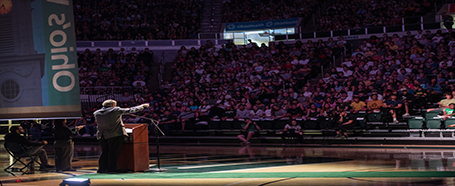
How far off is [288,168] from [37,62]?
16.1 feet

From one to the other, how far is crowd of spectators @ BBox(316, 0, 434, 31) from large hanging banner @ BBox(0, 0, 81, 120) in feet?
57.4

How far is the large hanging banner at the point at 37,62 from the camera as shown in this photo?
7668 millimetres

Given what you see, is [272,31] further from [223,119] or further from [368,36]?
[223,119]

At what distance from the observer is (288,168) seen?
30.4 ft

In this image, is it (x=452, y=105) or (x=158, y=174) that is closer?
(x=158, y=174)

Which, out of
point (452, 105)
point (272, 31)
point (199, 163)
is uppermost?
point (272, 31)

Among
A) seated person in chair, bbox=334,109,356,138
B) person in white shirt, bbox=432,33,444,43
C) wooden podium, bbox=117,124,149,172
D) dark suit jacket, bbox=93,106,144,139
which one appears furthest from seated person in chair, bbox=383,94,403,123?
dark suit jacket, bbox=93,106,144,139

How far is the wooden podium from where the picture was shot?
29.8ft

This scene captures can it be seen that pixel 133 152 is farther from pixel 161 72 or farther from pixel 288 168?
pixel 161 72

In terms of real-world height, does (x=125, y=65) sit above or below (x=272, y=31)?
below

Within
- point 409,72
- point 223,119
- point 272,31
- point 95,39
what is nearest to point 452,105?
point 409,72

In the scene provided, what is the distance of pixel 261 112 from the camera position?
650 inches

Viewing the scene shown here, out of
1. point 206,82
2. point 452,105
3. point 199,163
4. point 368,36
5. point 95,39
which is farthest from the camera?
point 95,39

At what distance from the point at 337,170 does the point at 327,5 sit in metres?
18.8
